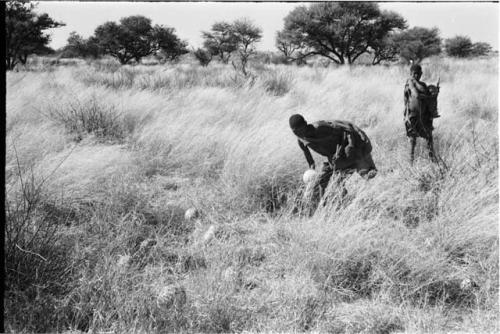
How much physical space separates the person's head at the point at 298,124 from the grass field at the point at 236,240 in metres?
0.63

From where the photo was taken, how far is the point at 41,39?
51.7ft

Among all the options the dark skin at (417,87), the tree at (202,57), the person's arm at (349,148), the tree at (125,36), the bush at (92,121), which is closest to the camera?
the person's arm at (349,148)

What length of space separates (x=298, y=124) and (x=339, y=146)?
43 centimetres

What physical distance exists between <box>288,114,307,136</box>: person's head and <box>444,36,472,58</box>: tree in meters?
33.5

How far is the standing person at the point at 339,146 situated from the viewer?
3309 mm

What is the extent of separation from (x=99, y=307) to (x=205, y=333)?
1.96 feet

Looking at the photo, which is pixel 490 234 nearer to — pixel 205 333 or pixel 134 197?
pixel 205 333

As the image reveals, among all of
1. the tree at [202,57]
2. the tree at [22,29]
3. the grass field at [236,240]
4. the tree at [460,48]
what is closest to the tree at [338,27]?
the tree at [202,57]

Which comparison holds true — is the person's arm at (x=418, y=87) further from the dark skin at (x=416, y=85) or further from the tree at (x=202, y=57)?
the tree at (x=202, y=57)

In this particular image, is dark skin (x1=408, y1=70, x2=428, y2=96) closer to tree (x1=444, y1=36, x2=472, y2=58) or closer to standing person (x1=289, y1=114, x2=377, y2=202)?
Result: standing person (x1=289, y1=114, x2=377, y2=202)

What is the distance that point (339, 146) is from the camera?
335 cm

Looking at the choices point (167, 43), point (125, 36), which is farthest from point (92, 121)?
point (167, 43)

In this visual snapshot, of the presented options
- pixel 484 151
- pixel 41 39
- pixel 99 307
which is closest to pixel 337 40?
pixel 41 39

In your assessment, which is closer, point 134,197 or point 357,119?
point 134,197
